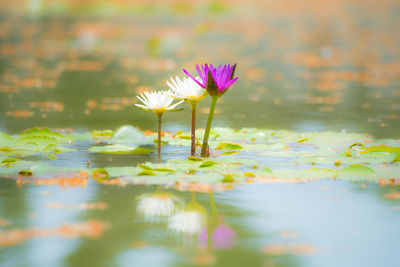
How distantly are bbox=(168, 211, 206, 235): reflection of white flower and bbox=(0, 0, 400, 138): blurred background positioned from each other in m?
2.27

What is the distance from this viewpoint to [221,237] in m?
2.21

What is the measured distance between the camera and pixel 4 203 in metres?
2.59

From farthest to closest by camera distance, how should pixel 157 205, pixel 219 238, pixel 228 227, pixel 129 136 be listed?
pixel 129 136 → pixel 157 205 → pixel 228 227 → pixel 219 238

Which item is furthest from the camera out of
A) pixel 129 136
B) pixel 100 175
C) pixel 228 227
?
pixel 129 136

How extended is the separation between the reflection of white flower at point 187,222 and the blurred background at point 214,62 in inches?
89.2

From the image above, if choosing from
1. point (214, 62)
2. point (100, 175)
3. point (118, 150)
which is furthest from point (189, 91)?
point (214, 62)

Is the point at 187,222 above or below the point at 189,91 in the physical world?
below

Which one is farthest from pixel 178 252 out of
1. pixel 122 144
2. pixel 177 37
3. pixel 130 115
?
pixel 177 37

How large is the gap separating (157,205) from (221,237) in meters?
0.46

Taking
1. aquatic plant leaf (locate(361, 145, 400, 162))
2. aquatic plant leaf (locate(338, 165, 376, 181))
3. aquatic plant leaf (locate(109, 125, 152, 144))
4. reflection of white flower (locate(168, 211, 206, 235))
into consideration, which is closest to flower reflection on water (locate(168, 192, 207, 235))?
reflection of white flower (locate(168, 211, 206, 235))

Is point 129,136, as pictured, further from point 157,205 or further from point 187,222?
point 187,222

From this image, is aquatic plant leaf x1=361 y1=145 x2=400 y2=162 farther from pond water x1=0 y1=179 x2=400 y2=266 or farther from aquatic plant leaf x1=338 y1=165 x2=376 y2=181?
pond water x1=0 y1=179 x2=400 y2=266

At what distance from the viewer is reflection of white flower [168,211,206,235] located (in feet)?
7.54

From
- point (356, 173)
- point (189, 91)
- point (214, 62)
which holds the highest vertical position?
point (214, 62)
